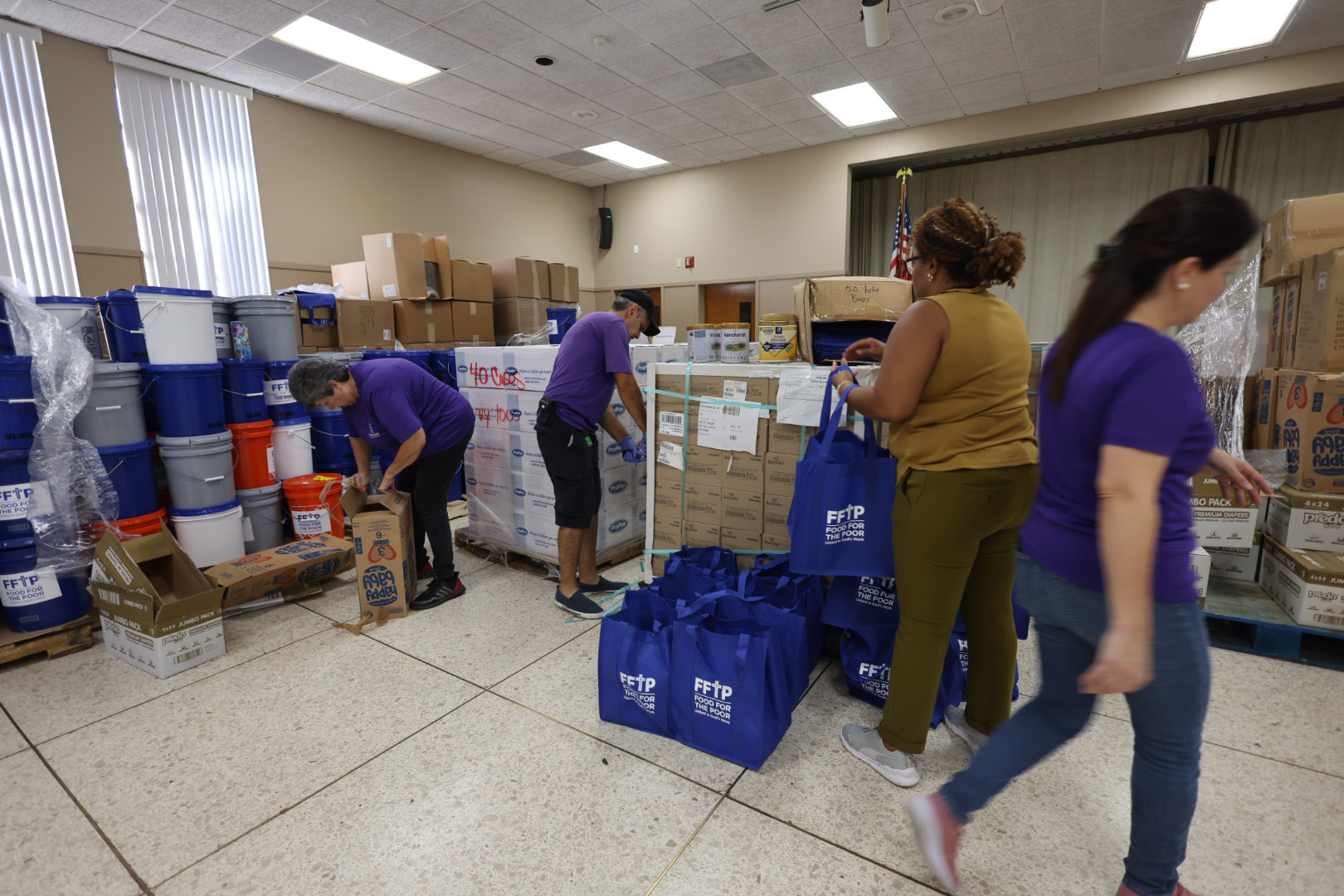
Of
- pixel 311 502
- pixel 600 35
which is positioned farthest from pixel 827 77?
pixel 311 502

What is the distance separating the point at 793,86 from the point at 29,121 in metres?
6.11

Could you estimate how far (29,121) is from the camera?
176 inches

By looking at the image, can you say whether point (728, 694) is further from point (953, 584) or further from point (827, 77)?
point (827, 77)

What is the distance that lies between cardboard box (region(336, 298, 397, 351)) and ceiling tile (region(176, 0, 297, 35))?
1.94m

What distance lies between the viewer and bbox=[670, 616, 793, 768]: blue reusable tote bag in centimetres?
166

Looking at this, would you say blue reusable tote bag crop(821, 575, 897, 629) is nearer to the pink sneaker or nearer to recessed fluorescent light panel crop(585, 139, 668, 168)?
the pink sneaker

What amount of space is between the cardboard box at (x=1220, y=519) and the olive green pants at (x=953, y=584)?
154cm

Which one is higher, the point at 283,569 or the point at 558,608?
the point at 283,569

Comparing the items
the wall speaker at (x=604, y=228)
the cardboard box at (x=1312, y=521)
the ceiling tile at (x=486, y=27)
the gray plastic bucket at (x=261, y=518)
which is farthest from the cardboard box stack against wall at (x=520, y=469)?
the wall speaker at (x=604, y=228)

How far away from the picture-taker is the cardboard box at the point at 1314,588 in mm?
2160

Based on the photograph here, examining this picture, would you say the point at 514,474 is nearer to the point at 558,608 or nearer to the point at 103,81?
the point at 558,608

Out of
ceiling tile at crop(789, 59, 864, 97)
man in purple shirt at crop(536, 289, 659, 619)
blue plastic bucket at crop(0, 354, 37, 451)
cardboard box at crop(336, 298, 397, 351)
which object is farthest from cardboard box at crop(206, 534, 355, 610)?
ceiling tile at crop(789, 59, 864, 97)

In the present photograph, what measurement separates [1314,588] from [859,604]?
1.73m

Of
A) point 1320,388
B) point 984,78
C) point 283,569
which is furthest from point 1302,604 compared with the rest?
point 984,78
